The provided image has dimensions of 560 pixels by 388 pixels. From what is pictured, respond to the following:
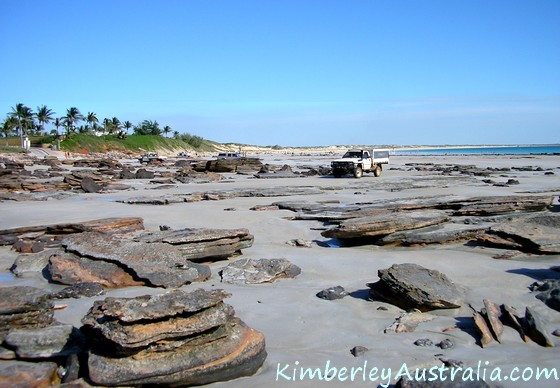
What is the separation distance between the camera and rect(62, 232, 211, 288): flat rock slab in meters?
7.03

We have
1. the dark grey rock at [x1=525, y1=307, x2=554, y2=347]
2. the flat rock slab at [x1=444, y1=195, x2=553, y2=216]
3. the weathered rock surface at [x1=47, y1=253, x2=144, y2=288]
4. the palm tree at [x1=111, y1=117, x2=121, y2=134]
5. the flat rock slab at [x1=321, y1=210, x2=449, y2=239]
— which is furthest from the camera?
the palm tree at [x1=111, y1=117, x2=121, y2=134]

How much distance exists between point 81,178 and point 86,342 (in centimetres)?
2191

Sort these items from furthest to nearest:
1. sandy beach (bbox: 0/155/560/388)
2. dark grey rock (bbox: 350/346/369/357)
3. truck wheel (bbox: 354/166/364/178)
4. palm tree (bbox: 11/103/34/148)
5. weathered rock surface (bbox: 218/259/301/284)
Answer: palm tree (bbox: 11/103/34/148) → truck wheel (bbox: 354/166/364/178) → weathered rock surface (bbox: 218/259/301/284) → dark grey rock (bbox: 350/346/369/357) → sandy beach (bbox: 0/155/560/388)

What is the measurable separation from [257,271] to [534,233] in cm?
527

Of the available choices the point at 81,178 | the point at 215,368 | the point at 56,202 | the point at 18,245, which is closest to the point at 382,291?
the point at 215,368

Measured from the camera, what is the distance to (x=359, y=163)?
31359 millimetres

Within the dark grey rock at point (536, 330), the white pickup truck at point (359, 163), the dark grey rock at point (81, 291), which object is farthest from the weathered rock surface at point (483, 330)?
the white pickup truck at point (359, 163)

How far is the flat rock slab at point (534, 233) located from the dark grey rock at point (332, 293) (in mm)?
4160

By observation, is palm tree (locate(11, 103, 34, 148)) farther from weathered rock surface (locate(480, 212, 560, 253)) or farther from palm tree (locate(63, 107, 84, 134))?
weathered rock surface (locate(480, 212, 560, 253))

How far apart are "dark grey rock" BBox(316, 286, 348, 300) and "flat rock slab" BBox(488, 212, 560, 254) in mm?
4160

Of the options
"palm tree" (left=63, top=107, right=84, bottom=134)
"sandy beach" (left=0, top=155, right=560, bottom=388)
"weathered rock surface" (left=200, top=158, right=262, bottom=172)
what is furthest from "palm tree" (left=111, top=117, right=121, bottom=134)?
"sandy beach" (left=0, top=155, right=560, bottom=388)

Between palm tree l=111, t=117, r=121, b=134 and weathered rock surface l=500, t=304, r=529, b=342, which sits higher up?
palm tree l=111, t=117, r=121, b=134

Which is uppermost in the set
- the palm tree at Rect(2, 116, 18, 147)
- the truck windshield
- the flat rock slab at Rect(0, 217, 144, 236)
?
the palm tree at Rect(2, 116, 18, 147)

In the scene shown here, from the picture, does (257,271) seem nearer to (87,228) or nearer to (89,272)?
(89,272)
